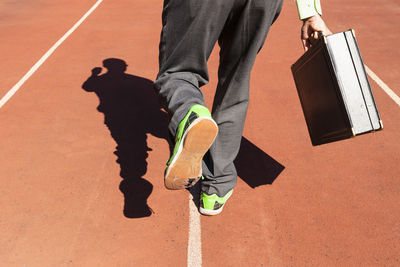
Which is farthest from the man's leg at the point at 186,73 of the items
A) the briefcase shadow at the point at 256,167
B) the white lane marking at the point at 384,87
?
the white lane marking at the point at 384,87

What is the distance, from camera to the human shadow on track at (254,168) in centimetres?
316

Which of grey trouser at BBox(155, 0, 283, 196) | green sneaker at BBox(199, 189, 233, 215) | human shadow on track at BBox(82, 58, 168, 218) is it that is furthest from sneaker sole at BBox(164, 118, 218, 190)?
human shadow on track at BBox(82, 58, 168, 218)

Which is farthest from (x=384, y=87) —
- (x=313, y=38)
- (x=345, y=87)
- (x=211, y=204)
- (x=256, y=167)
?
(x=211, y=204)

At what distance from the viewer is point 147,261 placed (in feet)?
7.97

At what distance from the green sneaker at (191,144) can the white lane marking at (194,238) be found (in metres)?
0.82

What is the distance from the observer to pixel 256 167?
337 cm

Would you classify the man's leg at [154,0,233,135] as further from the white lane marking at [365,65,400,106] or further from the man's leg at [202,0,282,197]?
the white lane marking at [365,65,400,106]

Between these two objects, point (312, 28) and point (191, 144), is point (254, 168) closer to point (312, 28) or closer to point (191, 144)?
point (312, 28)

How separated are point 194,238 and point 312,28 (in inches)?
70.6

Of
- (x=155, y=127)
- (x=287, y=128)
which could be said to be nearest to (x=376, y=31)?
(x=287, y=128)

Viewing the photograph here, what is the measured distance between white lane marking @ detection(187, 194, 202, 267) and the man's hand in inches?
64.0

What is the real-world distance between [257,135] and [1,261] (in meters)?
2.66

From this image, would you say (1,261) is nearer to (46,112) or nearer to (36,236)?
(36,236)

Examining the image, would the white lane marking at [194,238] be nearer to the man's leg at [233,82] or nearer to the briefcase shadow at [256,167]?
the man's leg at [233,82]
